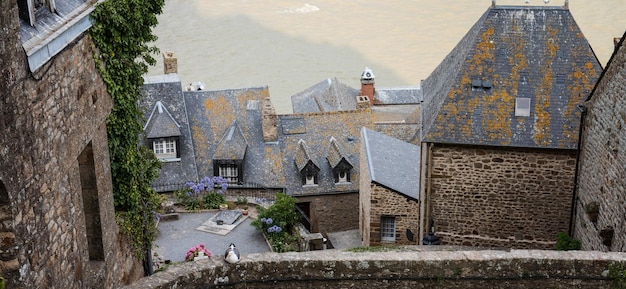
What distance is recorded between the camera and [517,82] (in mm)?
14258

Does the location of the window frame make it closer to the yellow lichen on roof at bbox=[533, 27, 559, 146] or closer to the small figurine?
the yellow lichen on roof at bbox=[533, 27, 559, 146]

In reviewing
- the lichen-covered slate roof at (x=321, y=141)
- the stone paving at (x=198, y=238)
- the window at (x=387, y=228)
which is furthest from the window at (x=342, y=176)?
the stone paving at (x=198, y=238)

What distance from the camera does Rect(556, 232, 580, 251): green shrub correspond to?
13.3 meters

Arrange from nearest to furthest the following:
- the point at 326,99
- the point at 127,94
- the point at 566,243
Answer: the point at 127,94 → the point at 566,243 → the point at 326,99

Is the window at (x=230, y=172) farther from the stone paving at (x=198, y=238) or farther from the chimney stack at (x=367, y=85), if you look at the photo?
the chimney stack at (x=367, y=85)

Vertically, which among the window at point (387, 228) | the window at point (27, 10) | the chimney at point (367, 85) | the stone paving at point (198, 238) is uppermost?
the window at point (27, 10)

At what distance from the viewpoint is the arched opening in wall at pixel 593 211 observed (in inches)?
462

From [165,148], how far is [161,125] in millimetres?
751

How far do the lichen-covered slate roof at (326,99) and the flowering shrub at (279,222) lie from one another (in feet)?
51.7

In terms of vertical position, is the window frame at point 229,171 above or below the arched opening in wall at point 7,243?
below

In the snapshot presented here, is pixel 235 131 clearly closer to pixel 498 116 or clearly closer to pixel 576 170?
pixel 498 116

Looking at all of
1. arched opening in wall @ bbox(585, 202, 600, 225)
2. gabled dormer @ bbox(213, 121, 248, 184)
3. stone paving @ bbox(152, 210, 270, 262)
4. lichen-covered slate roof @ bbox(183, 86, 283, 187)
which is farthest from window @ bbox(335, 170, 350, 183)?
arched opening in wall @ bbox(585, 202, 600, 225)

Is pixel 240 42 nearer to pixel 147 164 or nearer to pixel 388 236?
pixel 388 236

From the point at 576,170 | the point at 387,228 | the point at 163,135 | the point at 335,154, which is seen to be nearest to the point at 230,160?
the point at 163,135
